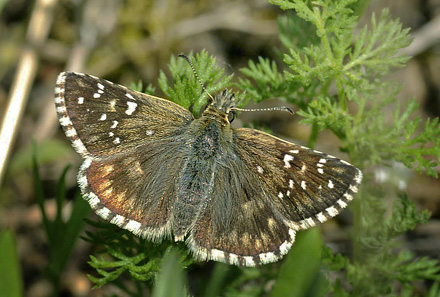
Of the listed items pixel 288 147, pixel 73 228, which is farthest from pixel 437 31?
pixel 73 228

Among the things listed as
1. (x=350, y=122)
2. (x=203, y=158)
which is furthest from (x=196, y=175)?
(x=350, y=122)

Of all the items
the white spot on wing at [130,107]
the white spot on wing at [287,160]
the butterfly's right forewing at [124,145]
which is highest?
the white spot on wing at [287,160]

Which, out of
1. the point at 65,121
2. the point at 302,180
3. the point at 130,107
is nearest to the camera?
the point at 302,180

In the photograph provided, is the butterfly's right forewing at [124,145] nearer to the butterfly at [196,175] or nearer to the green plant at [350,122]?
the butterfly at [196,175]

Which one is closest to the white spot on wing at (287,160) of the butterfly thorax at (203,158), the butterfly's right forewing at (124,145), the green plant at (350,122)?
the green plant at (350,122)

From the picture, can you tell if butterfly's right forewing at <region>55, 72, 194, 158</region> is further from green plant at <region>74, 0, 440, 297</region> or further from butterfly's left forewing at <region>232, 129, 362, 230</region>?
butterfly's left forewing at <region>232, 129, 362, 230</region>

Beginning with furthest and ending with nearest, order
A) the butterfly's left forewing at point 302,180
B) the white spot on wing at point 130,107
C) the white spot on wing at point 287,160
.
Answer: the white spot on wing at point 130,107, the white spot on wing at point 287,160, the butterfly's left forewing at point 302,180

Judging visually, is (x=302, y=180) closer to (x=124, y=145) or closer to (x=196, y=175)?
(x=196, y=175)

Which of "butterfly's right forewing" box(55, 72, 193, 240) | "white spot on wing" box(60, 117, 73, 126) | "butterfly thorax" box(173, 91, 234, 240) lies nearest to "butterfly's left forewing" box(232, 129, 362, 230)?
"butterfly thorax" box(173, 91, 234, 240)

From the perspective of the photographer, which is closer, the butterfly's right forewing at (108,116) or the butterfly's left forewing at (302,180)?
the butterfly's left forewing at (302,180)
